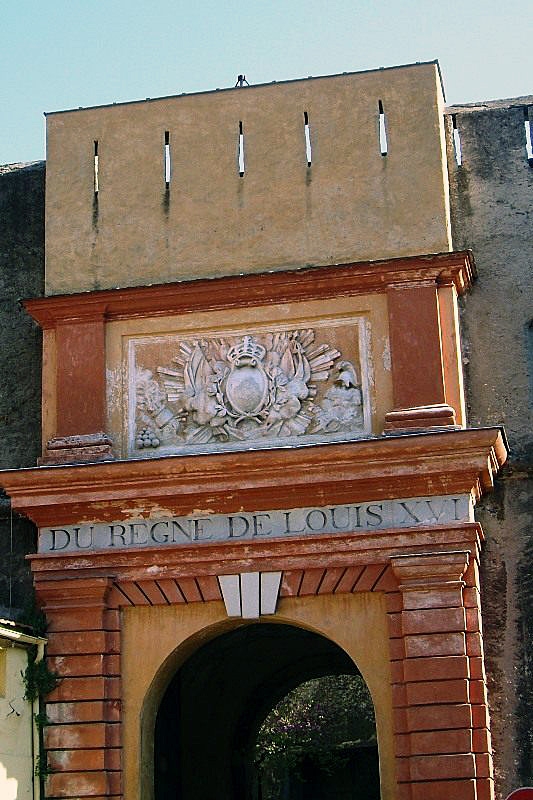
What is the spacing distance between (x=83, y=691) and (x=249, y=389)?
128 inches

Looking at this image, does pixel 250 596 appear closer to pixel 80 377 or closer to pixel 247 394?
pixel 247 394

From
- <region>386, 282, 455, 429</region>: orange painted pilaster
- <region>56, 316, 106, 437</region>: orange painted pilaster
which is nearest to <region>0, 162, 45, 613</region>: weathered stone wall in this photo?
<region>56, 316, 106, 437</region>: orange painted pilaster

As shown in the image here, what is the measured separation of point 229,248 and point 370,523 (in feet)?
10.4

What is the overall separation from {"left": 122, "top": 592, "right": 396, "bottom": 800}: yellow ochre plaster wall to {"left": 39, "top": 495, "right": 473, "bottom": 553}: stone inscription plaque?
0.63 meters

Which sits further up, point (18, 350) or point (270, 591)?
point (18, 350)

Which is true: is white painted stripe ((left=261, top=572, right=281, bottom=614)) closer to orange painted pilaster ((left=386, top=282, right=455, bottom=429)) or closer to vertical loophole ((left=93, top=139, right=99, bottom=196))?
orange painted pilaster ((left=386, top=282, right=455, bottom=429))

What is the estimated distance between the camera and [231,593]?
43.9 feet

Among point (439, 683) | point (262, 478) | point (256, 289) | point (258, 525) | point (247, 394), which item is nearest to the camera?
point (439, 683)

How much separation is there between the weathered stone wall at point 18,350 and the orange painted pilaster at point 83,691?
664 millimetres

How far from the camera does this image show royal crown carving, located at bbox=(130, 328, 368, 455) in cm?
1382

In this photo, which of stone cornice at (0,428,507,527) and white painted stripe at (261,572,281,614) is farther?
white painted stripe at (261,572,281,614)

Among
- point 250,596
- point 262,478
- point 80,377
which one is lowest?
point 250,596

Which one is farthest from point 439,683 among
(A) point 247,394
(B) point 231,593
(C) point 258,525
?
(A) point 247,394

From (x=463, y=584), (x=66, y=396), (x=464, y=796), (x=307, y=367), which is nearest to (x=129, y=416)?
(x=66, y=396)
